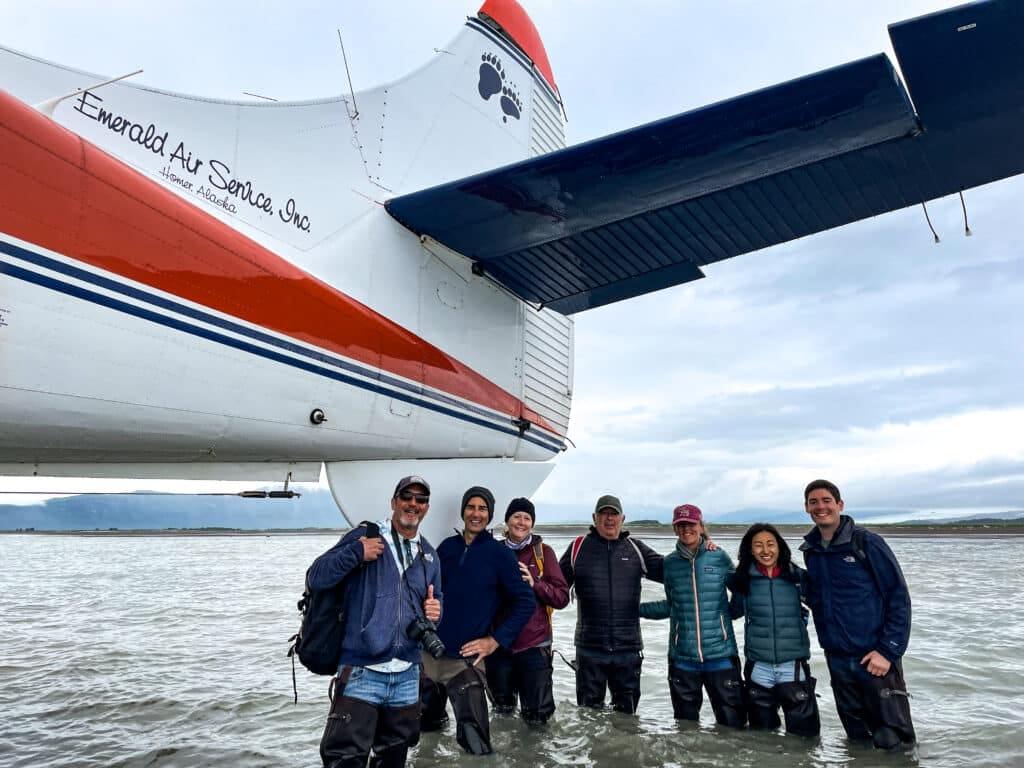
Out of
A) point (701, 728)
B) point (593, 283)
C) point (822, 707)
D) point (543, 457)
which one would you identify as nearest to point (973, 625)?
point (822, 707)

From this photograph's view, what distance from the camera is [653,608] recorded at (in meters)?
5.02

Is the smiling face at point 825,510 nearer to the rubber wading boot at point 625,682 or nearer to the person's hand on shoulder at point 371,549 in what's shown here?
the rubber wading boot at point 625,682

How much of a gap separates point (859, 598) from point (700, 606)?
98 centimetres

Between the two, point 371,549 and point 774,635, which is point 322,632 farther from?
point 774,635

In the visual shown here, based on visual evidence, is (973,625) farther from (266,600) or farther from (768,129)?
(266,600)

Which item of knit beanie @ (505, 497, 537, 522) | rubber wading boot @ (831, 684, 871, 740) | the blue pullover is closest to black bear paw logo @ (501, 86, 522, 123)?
knit beanie @ (505, 497, 537, 522)

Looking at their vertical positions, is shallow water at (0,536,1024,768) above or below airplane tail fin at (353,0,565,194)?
below

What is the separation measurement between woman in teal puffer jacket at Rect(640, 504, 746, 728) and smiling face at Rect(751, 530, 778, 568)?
0.23m

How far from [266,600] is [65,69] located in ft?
39.0

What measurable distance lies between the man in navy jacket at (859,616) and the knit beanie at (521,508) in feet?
6.09

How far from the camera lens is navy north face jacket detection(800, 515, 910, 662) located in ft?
13.1

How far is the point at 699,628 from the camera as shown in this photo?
14.9ft

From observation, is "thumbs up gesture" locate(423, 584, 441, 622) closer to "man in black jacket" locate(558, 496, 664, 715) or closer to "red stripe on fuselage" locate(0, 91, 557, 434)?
"red stripe on fuselage" locate(0, 91, 557, 434)

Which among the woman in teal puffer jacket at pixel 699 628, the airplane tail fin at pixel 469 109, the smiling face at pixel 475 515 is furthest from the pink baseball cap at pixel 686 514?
the airplane tail fin at pixel 469 109
